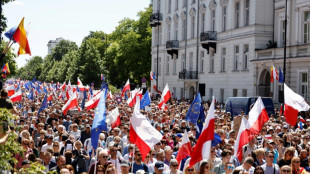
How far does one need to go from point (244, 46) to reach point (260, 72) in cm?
341

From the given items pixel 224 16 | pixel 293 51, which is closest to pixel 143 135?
pixel 293 51

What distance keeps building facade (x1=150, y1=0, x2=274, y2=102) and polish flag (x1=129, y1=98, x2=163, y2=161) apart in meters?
29.8

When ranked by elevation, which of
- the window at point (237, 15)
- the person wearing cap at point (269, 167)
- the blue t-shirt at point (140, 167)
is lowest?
the blue t-shirt at point (140, 167)

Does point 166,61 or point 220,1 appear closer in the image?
point 220,1

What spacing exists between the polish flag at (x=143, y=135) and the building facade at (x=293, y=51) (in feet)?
81.0

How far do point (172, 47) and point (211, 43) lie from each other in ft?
29.8

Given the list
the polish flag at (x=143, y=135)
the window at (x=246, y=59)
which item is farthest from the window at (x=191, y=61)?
the polish flag at (x=143, y=135)

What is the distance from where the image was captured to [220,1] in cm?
4591

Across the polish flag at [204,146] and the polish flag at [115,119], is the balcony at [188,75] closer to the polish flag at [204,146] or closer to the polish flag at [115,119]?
the polish flag at [115,119]

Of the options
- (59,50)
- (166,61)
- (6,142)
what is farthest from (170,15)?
(59,50)

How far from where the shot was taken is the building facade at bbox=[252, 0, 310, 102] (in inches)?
1383

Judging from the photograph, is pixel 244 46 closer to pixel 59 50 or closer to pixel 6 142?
pixel 6 142

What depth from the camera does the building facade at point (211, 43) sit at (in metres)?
40.7

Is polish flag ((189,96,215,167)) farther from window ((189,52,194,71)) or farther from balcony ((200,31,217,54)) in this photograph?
window ((189,52,194,71))
